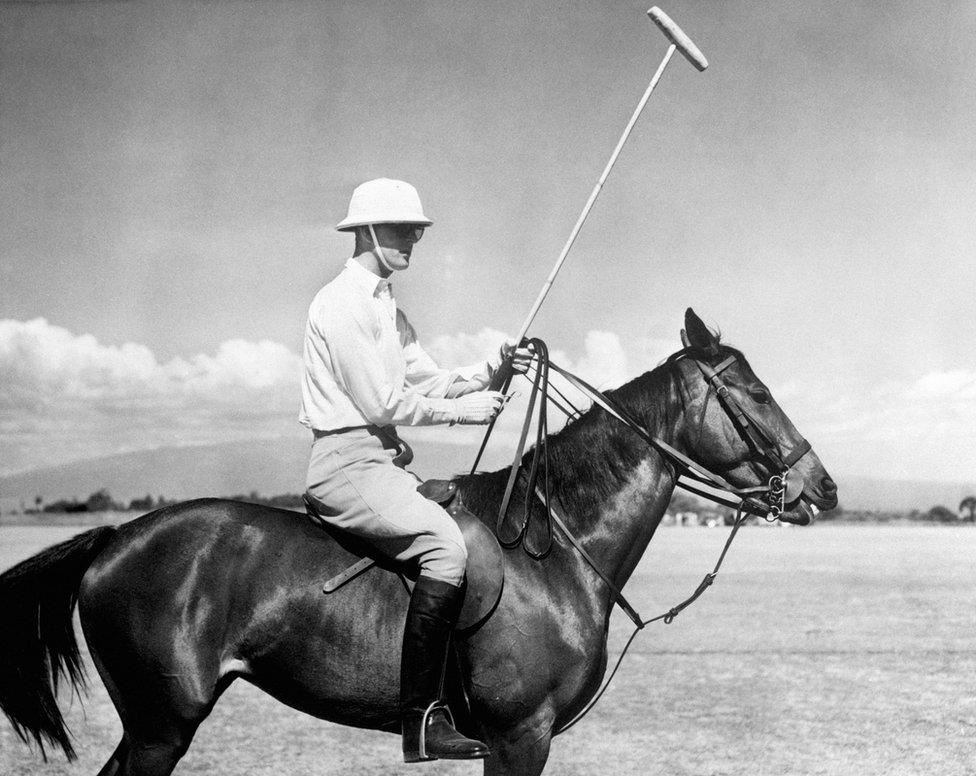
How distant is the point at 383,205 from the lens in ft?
12.6

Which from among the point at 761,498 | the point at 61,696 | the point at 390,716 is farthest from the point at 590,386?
the point at 61,696

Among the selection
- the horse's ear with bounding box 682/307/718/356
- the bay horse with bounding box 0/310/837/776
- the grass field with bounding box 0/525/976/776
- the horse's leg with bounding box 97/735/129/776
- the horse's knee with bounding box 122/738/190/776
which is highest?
the horse's ear with bounding box 682/307/718/356

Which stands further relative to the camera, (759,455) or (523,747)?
(759,455)

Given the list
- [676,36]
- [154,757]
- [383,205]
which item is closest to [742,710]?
[154,757]

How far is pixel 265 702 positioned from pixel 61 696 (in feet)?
6.63

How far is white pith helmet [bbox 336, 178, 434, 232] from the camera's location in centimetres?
383

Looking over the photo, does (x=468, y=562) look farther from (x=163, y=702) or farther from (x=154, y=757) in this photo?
(x=154, y=757)

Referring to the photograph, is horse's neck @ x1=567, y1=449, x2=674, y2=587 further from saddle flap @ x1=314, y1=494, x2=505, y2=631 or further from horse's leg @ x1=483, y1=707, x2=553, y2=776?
horse's leg @ x1=483, y1=707, x2=553, y2=776

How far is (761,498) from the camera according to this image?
4.04 meters

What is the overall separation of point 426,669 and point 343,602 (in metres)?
0.41

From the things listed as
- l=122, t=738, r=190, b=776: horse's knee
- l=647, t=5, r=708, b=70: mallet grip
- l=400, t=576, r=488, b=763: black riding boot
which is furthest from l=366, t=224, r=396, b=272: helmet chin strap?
l=122, t=738, r=190, b=776: horse's knee

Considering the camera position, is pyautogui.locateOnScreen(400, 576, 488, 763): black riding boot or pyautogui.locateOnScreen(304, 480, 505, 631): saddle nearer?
pyautogui.locateOnScreen(400, 576, 488, 763): black riding boot

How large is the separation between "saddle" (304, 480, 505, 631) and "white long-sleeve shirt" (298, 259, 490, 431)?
38 cm

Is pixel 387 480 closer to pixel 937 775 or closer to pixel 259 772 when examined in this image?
pixel 259 772
